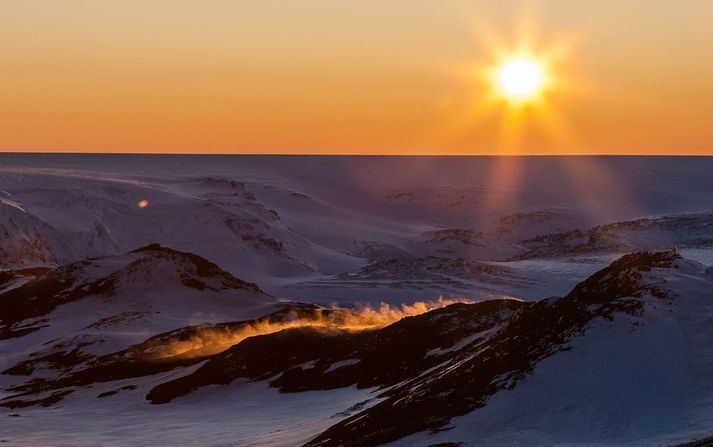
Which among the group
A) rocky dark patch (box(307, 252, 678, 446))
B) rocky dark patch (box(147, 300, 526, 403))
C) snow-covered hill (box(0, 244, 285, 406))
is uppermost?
snow-covered hill (box(0, 244, 285, 406))

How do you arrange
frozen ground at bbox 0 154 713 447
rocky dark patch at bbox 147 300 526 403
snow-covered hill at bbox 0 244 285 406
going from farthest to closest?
snow-covered hill at bbox 0 244 285 406 → rocky dark patch at bbox 147 300 526 403 → frozen ground at bbox 0 154 713 447

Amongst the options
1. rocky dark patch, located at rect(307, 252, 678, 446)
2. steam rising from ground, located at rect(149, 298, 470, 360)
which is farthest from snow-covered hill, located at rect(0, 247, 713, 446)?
steam rising from ground, located at rect(149, 298, 470, 360)

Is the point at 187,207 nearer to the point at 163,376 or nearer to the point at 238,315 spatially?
the point at 238,315

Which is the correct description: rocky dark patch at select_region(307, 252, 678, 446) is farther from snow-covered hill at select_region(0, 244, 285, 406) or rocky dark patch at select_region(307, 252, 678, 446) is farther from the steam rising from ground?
snow-covered hill at select_region(0, 244, 285, 406)

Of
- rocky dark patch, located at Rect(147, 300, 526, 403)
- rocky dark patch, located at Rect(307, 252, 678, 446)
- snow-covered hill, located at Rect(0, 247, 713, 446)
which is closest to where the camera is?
snow-covered hill, located at Rect(0, 247, 713, 446)

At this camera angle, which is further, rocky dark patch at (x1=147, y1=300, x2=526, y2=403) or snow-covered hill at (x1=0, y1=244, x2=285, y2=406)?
snow-covered hill at (x1=0, y1=244, x2=285, y2=406)

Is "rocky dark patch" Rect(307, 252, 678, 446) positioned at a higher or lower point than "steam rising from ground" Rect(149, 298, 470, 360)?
lower

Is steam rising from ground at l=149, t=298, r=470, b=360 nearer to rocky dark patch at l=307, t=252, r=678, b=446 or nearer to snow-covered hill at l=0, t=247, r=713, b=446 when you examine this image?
snow-covered hill at l=0, t=247, r=713, b=446

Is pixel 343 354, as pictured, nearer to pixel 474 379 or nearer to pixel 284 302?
pixel 474 379

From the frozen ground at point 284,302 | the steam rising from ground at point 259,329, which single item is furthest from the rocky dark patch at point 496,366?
the steam rising from ground at point 259,329

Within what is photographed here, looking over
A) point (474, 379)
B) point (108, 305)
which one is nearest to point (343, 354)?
point (474, 379)

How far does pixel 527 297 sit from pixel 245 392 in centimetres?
6640

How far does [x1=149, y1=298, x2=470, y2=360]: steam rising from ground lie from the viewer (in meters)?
82.5

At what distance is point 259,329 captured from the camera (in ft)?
309
